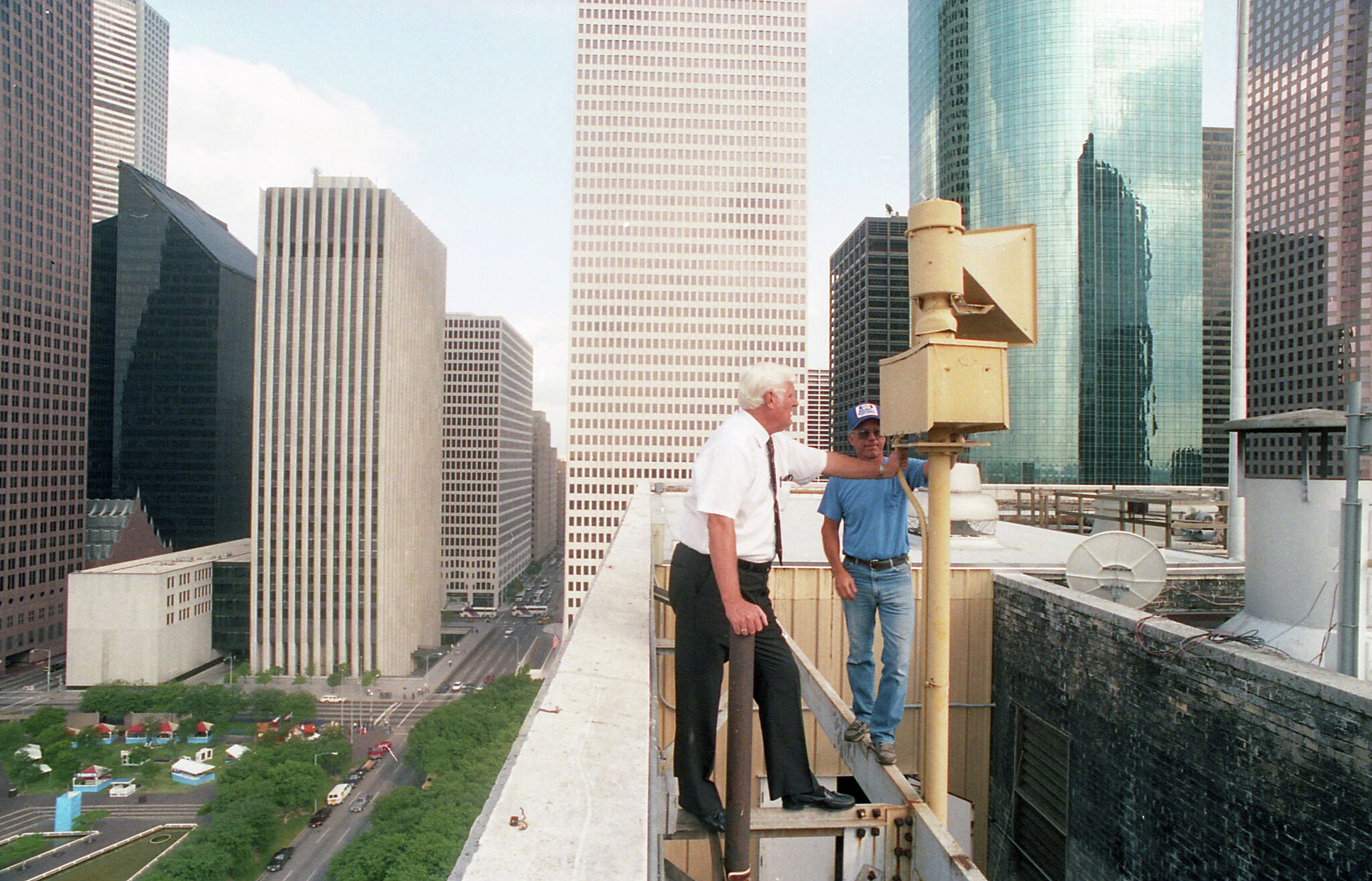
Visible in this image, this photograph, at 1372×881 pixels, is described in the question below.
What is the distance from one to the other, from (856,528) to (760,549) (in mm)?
1388

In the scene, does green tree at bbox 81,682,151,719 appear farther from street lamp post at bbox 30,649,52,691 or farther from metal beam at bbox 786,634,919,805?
metal beam at bbox 786,634,919,805

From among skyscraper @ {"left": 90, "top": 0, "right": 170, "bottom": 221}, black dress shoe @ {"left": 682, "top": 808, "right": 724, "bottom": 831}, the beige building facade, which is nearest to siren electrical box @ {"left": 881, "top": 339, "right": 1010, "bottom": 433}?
black dress shoe @ {"left": 682, "top": 808, "right": 724, "bottom": 831}

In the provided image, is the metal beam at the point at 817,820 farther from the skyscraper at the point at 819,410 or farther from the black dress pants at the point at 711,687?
the skyscraper at the point at 819,410

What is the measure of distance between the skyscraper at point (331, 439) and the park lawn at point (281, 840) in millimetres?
26750

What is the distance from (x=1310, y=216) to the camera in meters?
86.1

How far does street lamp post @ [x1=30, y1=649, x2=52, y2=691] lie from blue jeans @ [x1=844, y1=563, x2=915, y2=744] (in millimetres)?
75874

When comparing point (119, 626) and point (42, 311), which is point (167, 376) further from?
point (119, 626)

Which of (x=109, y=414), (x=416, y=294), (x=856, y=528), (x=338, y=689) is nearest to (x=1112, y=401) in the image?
(x=416, y=294)

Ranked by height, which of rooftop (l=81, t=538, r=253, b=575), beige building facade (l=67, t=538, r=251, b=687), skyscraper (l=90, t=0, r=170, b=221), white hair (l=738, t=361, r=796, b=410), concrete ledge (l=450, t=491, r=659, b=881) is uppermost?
skyscraper (l=90, t=0, r=170, b=221)

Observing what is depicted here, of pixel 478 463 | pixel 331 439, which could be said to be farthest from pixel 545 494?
pixel 331 439

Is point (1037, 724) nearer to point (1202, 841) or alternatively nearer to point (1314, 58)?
point (1202, 841)

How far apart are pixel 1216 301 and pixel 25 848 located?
143m

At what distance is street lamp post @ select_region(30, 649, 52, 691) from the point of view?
56.8 metres

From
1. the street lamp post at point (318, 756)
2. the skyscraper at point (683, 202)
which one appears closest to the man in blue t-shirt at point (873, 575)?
the street lamp post at point (318, 756)
